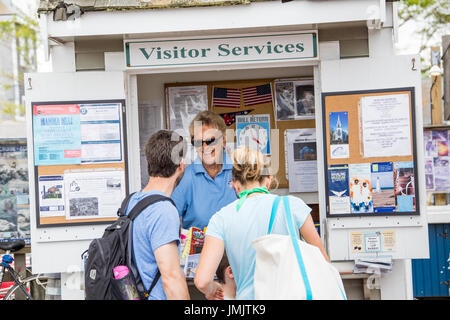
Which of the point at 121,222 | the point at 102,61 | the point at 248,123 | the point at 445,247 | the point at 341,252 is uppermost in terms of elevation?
the point at 102,61

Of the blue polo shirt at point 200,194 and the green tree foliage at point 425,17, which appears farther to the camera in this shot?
the green tree foliage at point 425,17

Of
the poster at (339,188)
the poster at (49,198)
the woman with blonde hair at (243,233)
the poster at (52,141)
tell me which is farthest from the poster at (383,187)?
the poster at (49,198)

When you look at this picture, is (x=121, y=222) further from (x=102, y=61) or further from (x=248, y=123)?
(x=248, y=123)

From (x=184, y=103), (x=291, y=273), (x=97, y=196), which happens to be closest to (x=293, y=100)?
(x=184, y=103)

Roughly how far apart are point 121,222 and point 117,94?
166cm

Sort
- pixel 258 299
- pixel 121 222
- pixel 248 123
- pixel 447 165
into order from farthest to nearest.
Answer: pixel 447 165 → pixel 248 123 → pixel 121 222 → pixel 258 299

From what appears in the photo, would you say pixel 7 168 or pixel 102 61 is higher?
pixel 102 61

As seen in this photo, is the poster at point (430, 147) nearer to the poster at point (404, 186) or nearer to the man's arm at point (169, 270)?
the poster at point (404, 186)

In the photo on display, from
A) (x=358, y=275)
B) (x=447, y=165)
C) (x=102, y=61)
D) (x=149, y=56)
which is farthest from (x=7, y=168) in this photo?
(x=447, y=165)

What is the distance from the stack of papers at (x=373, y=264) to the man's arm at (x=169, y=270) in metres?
1.85

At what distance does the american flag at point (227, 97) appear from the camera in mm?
5246

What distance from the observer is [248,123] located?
17.4 feet

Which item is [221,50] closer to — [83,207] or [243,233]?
[83,207]

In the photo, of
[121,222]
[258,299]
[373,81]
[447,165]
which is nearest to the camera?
[258,299]
